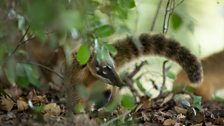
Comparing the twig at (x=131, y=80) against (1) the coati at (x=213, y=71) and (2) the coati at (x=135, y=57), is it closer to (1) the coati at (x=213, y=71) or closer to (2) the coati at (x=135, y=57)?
(2) the coati at (x=135, y=57)

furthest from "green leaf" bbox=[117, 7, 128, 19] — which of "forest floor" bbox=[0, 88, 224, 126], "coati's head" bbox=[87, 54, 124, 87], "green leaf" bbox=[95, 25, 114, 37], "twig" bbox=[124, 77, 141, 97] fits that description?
"twig" bbox=[124, 77, 141, 97]

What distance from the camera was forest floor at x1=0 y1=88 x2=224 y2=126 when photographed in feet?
7.25

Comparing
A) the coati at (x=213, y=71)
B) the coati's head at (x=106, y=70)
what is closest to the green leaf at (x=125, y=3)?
the coati's head at (x=106, y=70)

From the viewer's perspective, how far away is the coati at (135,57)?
242 centimetres

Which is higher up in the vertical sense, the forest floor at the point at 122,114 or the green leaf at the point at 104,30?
the green leaf at the point at 104,30

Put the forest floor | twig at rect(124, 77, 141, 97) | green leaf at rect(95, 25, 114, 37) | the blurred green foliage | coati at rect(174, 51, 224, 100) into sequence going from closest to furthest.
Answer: the blurred green foliage → green leaf at rect(95, 25, 114, 37) → the forest floor → twig at rect(124, 77, 141, 97) → coati at rect(174, 51, 224, 100)

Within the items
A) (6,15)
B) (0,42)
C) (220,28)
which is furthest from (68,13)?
(220,28)

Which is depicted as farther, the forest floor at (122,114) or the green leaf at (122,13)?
the forest floor at (122,114)

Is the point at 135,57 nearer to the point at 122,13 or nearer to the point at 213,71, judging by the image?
the point at 122,13

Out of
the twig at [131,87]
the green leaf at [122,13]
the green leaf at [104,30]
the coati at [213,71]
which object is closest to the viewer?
the green leaf at [104,30]

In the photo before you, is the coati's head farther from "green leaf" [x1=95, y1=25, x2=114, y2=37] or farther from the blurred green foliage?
"green leaf" [x1=95, y1=25, x2=114, y2=37]

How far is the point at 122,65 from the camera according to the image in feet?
9.57

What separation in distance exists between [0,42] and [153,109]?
118 centimetres

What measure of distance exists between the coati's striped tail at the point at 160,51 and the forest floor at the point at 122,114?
243mm
